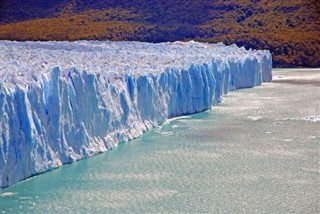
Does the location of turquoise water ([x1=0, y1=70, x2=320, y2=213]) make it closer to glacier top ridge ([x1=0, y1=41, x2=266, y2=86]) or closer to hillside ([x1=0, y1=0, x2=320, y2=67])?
glacier top ridge ([x1=0, y1=41, x2=266, y2=86])

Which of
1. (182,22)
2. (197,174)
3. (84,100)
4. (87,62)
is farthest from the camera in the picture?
(182,22)

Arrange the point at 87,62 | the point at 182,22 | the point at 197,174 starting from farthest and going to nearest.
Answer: the point at 182,22
the point at 87,62
the point at 197,174

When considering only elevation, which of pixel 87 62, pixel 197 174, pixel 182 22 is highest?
pixel 182 22

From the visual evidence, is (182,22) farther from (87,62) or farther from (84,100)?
(84,100)

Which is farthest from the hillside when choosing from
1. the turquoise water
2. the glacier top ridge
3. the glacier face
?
the turquoise water

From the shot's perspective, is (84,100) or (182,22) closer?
(84,100)

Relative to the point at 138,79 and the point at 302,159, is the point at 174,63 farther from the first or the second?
the point at 302,159

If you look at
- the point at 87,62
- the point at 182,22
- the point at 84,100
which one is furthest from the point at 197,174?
the point at 182,22
